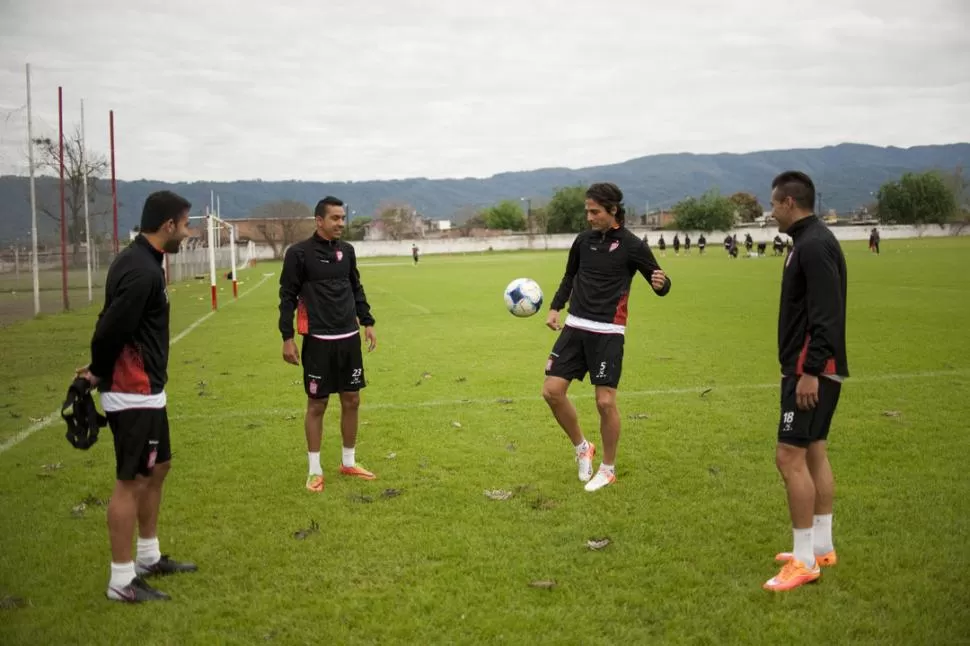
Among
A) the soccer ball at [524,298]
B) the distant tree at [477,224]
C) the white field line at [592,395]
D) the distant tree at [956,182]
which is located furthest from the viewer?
the distant tree at [477,224]

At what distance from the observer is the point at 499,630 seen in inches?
171

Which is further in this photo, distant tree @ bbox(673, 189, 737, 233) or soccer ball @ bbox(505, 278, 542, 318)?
distant tree @ bbox(673, 189, 737, 233)

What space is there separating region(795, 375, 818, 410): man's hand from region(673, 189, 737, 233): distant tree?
104 meters

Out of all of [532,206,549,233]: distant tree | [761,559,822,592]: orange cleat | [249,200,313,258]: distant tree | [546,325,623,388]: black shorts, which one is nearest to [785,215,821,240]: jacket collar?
[761,559,822,592]: orange cleat

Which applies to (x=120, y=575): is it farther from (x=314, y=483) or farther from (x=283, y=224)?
(x=283, y=224)

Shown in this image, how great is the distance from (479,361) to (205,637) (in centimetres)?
953

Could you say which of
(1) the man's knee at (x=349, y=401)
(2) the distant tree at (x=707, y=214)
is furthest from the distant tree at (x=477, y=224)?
(1) the man's knee at (x=349, y=401)

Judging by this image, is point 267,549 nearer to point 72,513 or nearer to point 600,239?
point 72,513

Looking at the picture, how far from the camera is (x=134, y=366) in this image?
16.0ft

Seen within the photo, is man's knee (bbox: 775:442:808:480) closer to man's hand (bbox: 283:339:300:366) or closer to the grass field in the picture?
the grass field

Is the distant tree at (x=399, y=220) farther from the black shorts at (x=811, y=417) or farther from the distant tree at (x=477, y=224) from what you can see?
the black shorts at (x=811, y=417)

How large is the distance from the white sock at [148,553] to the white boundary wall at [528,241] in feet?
290

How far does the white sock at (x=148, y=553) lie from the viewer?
17.1 ft

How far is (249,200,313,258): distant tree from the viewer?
326 ft
